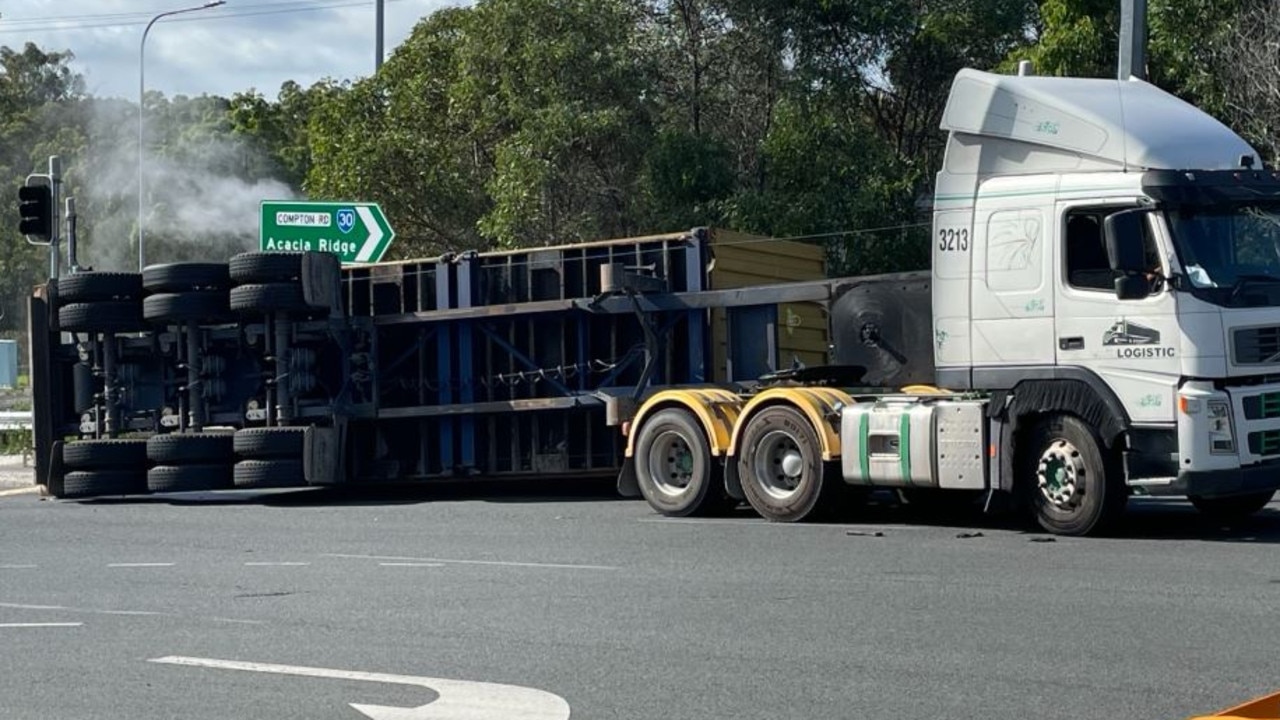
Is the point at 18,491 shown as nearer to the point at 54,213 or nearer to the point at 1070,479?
the point at 54,213

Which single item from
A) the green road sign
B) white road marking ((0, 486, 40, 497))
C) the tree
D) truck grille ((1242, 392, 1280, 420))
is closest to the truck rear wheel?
truck grille ((1242, 392, 1280, 420))

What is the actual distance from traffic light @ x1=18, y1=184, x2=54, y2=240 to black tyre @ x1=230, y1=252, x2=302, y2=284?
6.42 m

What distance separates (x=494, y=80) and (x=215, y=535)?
50.5ft

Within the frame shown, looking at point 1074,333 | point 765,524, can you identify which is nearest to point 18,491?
point 765,524

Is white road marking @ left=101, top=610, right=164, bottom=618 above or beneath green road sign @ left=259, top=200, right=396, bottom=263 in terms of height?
beneath

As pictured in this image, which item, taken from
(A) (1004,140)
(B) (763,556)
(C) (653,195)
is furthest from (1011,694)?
(C) (653,195)

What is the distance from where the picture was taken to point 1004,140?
14.1 meters

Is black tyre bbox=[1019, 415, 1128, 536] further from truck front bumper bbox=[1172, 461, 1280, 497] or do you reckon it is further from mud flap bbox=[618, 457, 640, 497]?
mud flap bbox=[618, 457, 640, 497]

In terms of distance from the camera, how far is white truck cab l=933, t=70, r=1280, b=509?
12.9 metres

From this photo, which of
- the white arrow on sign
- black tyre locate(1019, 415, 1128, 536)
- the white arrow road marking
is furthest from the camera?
the white arrow road marking

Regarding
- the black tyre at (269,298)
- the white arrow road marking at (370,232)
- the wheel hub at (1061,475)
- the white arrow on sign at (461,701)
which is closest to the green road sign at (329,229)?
the white arrow road marking at (370,232)

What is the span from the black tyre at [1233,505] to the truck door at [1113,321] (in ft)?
6.11

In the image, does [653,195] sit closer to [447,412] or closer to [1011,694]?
[447,412]

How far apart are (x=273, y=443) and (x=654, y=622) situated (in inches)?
400
